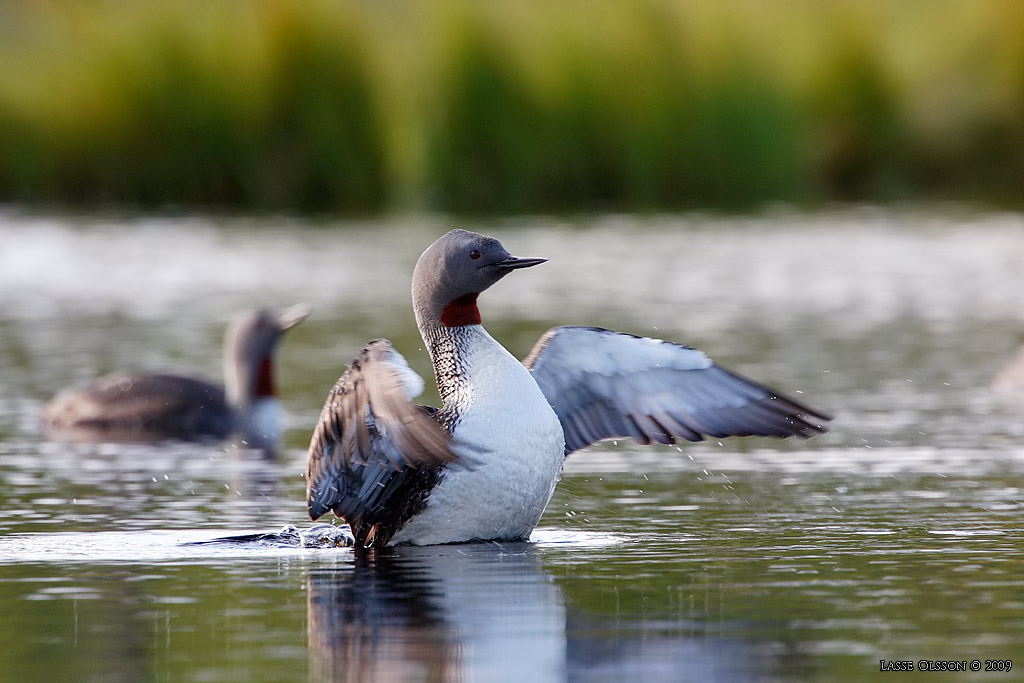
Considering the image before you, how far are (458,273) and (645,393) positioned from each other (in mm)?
1004

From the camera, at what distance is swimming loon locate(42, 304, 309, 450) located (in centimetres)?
1185

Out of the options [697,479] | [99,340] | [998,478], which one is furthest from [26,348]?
[998,478]

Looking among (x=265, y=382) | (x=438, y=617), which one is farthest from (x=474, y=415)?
(x=265, y=382)

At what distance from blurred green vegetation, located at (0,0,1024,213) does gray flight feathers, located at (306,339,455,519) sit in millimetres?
20090

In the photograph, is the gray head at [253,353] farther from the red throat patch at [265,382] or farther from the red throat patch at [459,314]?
the red throat patch at [459,314]

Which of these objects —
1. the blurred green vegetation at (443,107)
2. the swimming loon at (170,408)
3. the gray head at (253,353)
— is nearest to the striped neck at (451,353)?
the swimming loon at (170,408)

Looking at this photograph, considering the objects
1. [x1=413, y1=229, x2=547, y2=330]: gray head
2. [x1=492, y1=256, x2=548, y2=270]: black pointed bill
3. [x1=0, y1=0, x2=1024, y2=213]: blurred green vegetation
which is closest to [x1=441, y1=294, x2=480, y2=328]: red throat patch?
[x1=413, y1=229, x2=547, y2=330]: gray head

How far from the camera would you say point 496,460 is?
7.15 metres

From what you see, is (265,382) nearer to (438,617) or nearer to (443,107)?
(438,617)

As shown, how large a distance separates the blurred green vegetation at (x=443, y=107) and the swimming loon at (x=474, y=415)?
1941 cm

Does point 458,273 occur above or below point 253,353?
above

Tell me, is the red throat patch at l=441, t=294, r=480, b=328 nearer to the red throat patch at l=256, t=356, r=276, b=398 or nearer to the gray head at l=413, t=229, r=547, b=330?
the gray head at l=413, t=229, r=547, b=330

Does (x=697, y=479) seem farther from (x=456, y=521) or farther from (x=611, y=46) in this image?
(x=611, y=46)

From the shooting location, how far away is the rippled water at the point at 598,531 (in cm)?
547
